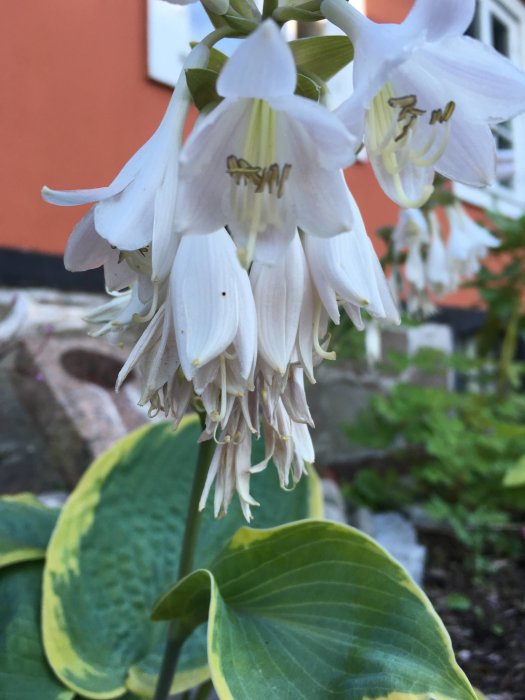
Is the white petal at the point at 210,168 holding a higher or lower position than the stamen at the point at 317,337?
higher

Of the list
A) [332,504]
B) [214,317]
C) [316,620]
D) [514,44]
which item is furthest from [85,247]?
[514,44]

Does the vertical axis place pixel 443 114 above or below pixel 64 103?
above

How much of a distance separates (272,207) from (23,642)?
621 millimetres

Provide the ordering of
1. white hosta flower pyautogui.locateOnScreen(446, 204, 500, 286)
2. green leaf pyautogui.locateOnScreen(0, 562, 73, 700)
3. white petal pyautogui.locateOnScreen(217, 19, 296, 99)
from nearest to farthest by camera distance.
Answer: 1. white petal pyautogui.locateOnScreen(217, 19, 296, 99)
2. green leaf pyautogui.locateOnScreen(0, 562, 73, 700)
3. white hosta flower pyautogui.locateOnScreen(446, 204, 500, 286)

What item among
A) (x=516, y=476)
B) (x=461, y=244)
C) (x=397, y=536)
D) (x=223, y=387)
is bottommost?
(x=397, y=536)

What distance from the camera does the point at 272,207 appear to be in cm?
42

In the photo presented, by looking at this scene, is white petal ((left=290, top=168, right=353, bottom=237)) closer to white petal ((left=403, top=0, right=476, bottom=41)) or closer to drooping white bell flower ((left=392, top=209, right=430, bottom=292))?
white petal ((left=403, top=0, right=476, bottom=41))

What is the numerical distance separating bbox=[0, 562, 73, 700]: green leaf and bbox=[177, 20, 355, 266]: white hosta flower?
587 mm

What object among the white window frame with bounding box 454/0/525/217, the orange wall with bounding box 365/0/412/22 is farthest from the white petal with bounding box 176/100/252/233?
the white window frame with bounding box 454/0/525/217

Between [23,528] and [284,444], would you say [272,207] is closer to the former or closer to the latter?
[284,444]

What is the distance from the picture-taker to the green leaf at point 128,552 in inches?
28.9

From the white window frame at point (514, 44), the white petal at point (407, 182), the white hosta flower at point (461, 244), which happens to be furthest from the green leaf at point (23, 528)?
the white window frame at point (514, 44)

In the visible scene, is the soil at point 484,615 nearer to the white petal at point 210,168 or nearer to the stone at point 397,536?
the stone at point 397,536

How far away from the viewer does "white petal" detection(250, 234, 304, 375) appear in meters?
0.45
